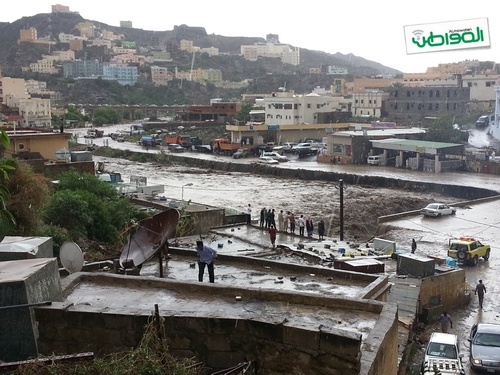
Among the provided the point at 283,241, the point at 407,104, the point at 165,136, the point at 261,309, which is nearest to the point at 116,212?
the point at 283,241

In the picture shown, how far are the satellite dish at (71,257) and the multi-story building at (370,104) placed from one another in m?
59.3

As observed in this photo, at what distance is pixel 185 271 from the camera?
808 centimetres

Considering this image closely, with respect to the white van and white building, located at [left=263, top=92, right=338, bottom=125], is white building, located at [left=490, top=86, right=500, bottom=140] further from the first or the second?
white building, located at [left=263, top=92, right=338, bottom=125]

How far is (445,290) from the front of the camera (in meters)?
14.0

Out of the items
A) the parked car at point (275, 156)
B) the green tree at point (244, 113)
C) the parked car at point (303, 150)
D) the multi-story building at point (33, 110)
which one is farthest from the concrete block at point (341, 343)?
the multi-story building at point (33, 110)

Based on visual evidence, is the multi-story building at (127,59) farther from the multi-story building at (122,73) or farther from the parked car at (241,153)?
the parked car at (241,153)

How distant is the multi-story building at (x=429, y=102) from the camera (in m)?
60.3

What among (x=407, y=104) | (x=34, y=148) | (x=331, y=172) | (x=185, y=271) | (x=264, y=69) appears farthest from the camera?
(x=264, y=69)

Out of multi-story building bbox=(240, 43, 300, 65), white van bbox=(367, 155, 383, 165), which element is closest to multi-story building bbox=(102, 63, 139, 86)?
multi-story building bbox=(240, 43, 300, 65)

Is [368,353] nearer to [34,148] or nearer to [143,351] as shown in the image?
[143,351]

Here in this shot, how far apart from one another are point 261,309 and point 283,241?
44.0ft

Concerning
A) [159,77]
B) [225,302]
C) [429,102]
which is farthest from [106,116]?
[225,302]

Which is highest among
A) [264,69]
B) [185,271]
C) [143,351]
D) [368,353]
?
[264,69]

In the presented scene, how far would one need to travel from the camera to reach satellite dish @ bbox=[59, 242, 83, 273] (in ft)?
22.8
